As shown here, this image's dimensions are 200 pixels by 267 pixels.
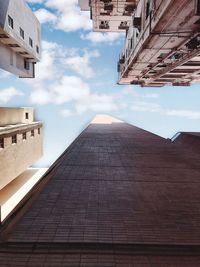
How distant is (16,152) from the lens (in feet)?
75.8

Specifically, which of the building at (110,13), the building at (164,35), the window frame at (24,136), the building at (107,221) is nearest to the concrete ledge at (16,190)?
the window frame at (24,136)

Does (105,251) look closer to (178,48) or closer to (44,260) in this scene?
(44,260)

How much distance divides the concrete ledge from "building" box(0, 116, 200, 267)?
43.8ft

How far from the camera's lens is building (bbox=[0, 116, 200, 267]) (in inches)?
152

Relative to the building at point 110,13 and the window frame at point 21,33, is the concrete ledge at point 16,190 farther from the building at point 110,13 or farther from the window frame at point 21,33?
the building at point 110,13

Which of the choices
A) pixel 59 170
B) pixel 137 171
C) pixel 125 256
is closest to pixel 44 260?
pixel 125 256

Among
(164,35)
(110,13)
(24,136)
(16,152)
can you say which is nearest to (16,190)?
(16,152)

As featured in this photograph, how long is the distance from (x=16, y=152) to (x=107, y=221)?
19.7 metres

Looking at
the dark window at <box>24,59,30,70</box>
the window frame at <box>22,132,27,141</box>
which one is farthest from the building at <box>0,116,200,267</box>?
the dark window at <box>24,59,30,70</box>

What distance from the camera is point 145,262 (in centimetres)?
375

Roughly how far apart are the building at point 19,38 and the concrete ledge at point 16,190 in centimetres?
1166

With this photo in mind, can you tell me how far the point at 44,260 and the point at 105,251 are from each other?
0.90 meters

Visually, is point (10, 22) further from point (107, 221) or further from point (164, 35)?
point (107, 221)

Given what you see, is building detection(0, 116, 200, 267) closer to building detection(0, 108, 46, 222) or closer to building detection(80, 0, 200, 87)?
building detection(80, 0, 200, 87)
